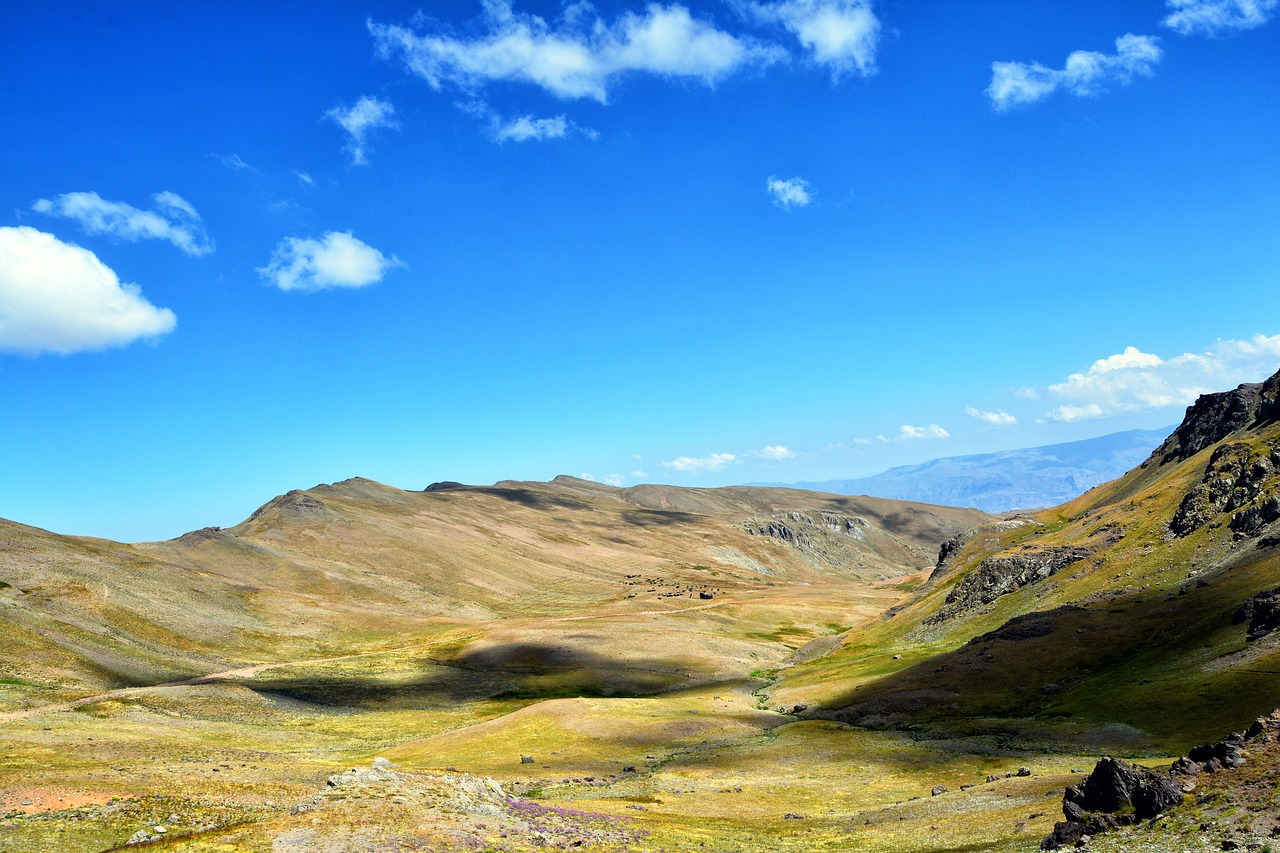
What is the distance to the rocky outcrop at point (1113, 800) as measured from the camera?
30.0 m

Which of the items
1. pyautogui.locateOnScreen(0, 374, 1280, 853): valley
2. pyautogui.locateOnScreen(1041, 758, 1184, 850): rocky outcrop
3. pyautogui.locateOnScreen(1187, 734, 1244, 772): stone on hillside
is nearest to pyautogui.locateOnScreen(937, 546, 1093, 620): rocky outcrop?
pyautogui.locateOnScreen(0, 374, 1280, 853): valley

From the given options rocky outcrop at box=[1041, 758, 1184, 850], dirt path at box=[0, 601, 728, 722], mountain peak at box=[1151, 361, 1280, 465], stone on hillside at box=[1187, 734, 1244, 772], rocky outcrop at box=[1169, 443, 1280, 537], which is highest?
mountain peak at box=[1151, 361, 1280, 465]

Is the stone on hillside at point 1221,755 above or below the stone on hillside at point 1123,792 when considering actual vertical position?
above

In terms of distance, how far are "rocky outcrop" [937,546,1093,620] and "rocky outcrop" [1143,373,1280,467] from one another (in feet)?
159

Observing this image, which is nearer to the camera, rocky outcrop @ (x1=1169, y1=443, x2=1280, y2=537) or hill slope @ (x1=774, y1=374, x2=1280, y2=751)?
hill slope @ (x1=774, y1=374, x2=1280, y2=751)

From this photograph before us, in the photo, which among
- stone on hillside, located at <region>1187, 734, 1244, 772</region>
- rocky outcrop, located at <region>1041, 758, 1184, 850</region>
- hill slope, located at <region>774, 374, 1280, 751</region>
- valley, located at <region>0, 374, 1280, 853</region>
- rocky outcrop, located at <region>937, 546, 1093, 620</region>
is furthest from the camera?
rocky outcrop, located at <region>937, 546, 1093, 620</region>

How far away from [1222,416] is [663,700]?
130627 millimetres

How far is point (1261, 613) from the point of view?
64500 mm

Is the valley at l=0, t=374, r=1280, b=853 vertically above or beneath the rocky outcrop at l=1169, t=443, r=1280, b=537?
beneath

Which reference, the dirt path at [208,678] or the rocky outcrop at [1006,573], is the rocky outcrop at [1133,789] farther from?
the rocky outcrop at [1006,573]

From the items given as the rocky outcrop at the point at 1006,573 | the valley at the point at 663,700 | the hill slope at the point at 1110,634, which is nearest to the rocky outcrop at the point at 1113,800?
the valley at the point at 663,700

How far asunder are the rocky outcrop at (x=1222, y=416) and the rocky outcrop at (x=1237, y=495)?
3520 cm

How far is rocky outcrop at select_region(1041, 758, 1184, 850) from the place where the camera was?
3005 centimetres

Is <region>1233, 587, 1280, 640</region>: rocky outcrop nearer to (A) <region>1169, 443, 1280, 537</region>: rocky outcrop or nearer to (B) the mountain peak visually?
(A) <region>1169, 443, 1280, 537</region>: rocky outcrop
